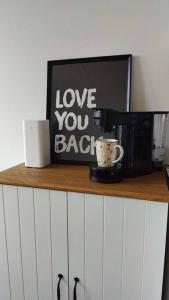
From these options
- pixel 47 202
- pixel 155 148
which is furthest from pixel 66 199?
pixel 155 148

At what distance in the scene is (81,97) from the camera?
1232 mm

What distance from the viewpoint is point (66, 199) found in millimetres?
925

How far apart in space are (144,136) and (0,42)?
40.2 inches

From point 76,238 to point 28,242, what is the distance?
0.23 metres

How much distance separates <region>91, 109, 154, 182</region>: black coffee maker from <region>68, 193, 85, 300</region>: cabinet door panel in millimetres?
149

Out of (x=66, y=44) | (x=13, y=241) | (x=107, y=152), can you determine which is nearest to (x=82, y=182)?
(x=107, y=152)

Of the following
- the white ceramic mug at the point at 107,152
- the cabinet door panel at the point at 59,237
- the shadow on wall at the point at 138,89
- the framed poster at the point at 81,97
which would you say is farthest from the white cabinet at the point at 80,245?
the shadow on wall at the point at 138,89

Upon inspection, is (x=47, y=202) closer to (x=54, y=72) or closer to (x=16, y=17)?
(x=54, y=72)

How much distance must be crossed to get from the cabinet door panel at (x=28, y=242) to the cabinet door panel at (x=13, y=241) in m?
0.02

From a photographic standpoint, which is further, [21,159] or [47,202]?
[21,159]

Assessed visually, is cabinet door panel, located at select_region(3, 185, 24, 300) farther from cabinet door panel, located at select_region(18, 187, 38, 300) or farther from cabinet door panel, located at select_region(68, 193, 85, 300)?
cabinet door panel, located at select_region(68, 193, 85, 300)

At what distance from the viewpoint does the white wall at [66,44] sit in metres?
1.13

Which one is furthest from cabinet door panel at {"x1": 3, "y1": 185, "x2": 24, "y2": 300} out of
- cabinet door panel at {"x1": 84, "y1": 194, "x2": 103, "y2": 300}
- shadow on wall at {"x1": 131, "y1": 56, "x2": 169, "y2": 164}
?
shadow on wall at {"x1": 131, "y1": 56, "x2": 169, "y2": 164}

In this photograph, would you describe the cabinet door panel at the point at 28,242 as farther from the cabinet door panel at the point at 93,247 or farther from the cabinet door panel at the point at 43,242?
the cabinet door panel at the point at 93,247
